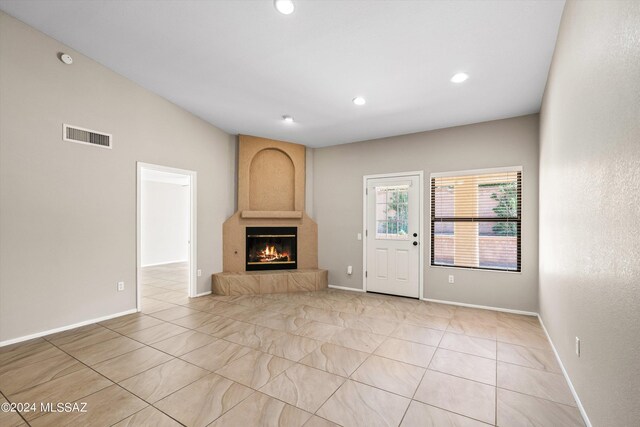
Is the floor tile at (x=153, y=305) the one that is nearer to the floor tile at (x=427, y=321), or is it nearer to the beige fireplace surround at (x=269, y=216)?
the beige fireplace surround at (x=269, y=216)

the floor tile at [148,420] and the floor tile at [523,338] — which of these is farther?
the floor tile at [523,338]

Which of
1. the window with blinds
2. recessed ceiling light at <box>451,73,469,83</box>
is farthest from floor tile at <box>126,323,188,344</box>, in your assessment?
recessed ceiling light at <box>451,73,469,83</box>

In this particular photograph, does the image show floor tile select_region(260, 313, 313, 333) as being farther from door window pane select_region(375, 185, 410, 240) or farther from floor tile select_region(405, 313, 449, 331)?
door window pane select_region(375, 185, 410, 240)

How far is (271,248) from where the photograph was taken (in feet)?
19.0

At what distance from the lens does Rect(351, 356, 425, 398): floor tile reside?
2268 millimetres

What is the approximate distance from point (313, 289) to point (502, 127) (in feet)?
13.4

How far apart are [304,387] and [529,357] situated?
2211 mm

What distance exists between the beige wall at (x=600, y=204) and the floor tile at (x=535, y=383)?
0.44 ft

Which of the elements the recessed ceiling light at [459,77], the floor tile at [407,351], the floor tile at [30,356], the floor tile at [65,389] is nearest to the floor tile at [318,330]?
the floor tile at [407,351]

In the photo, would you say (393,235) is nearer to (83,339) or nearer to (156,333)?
(156,333)

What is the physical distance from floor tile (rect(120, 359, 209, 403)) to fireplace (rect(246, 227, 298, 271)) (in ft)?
9.83

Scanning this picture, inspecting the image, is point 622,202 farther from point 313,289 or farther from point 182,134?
point 182,134

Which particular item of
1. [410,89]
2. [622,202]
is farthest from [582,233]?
[410,89]

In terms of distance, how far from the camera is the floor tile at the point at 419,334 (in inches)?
125
